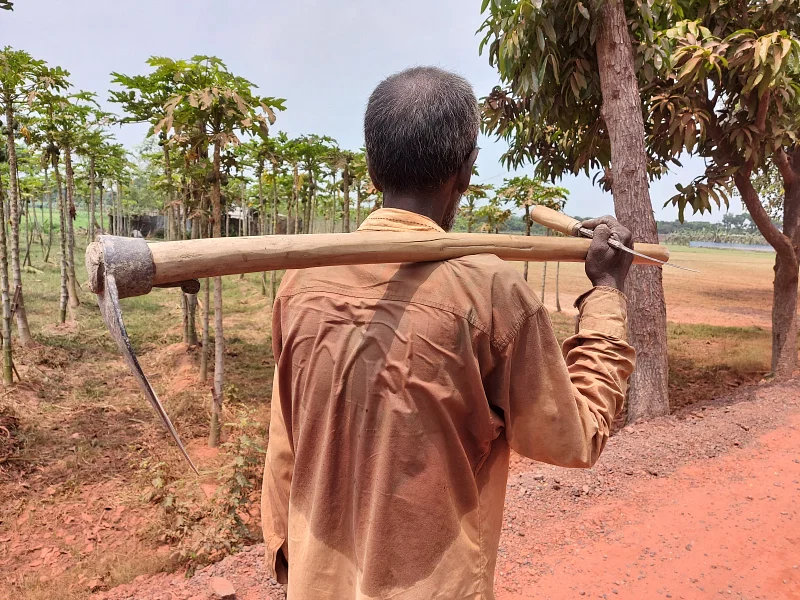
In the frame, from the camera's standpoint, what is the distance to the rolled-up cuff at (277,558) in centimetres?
146

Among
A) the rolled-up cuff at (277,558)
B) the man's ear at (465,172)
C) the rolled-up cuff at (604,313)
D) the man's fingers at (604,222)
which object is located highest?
the man's ear at (465,172)

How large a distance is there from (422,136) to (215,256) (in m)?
0.51

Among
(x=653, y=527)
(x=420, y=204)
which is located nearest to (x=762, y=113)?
(x=653, y=527)

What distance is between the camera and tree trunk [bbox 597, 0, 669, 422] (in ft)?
16.7

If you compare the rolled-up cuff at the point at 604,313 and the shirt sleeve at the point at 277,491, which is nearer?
the rolled-up cuff at the point at 604,313

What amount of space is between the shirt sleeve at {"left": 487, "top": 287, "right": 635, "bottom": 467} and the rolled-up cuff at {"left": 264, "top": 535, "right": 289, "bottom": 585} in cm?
75

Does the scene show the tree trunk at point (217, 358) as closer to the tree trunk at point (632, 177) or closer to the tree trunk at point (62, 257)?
the tree trunk at point (632, 177)

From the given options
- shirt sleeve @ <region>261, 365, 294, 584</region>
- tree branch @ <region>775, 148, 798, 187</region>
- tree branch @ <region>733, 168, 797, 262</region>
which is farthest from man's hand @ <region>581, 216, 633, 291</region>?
tree branch @ <region>775, 148, 798, 187</region>

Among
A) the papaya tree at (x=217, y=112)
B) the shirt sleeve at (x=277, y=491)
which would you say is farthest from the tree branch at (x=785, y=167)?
the shirt sleeve at (x=277, y=491)

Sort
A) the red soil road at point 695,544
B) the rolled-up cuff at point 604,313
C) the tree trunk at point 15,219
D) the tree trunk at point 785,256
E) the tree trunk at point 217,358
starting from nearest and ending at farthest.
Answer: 1. the rolled-up cuff at point 604,313
2. the red soil road at point 695,544
3. the tree trunk at point 217,358
4. the tree trunk at point 785,256
5. the tree trunk at point 15,219

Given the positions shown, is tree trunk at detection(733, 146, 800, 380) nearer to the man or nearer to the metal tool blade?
the metal tool blade

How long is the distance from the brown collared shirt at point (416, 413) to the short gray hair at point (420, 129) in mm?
103

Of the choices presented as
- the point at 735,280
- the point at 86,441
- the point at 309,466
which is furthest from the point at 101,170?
the point at 735,280

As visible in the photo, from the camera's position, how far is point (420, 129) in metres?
1.15
